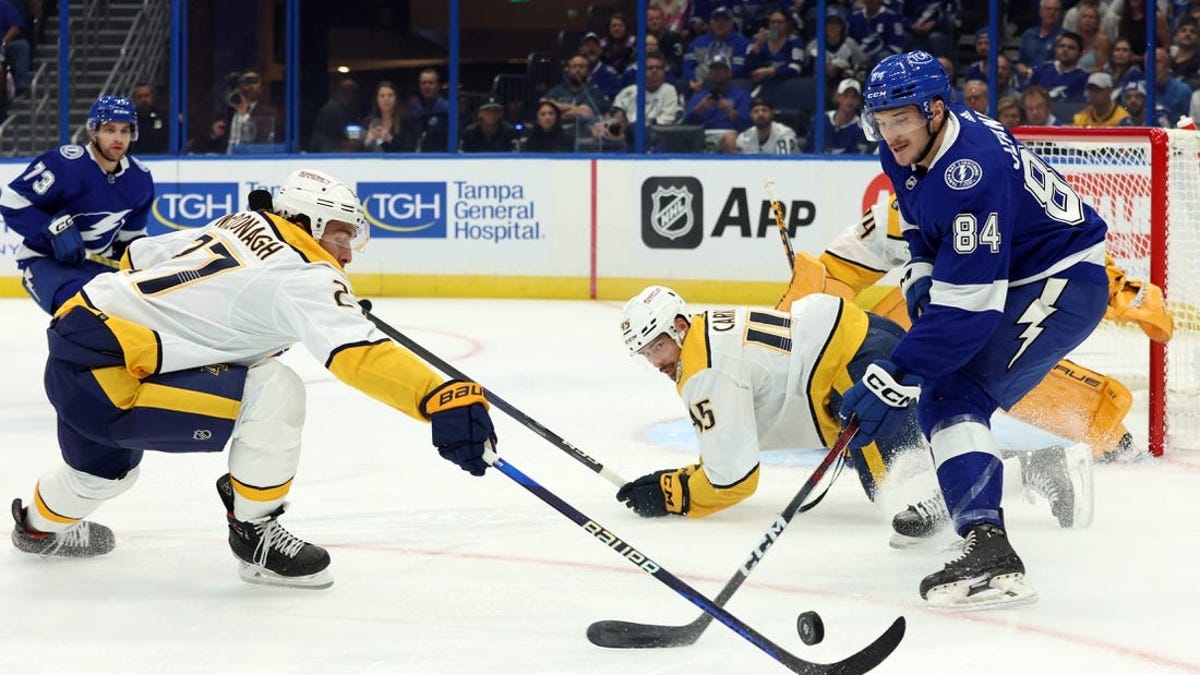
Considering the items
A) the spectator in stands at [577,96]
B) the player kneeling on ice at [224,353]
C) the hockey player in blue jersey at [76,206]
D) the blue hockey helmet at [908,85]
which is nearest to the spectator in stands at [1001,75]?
the spectator in stands at [577,96]

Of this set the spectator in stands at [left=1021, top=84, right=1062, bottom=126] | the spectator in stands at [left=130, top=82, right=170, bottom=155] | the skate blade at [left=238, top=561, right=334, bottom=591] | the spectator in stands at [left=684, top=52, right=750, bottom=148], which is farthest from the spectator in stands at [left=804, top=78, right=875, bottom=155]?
the skate blade at [left=238, top=561, right=334, bottom=591]

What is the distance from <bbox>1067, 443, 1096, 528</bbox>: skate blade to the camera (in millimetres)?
3441

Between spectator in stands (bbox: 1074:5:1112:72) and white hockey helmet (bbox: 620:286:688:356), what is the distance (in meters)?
5.64

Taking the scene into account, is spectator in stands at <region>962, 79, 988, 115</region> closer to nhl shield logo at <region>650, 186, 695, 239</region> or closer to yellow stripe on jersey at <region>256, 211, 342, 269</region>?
nhl shield logo at <region>650, 186, 695, 239</region>

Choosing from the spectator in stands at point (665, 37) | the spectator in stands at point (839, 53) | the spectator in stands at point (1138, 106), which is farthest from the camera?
the spectator in stands at point (665, 37)

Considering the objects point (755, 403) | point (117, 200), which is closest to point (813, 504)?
point (755, 403)

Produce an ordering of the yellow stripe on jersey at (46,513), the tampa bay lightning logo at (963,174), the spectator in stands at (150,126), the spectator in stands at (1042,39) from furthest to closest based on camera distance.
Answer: the spectator in stands at (150,126) < the spectator in stands at (1042,39) < the yellow stripe on jersey at (46,513) < the tampa bay lightning logo at (963,174)

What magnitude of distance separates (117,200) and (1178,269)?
3384 mm

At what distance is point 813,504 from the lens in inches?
146

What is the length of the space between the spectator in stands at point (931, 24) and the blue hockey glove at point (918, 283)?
5.77 metres

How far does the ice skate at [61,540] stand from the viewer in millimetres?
3260

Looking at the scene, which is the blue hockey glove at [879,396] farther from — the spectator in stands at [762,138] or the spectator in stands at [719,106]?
the spectator in stands at [719,106]

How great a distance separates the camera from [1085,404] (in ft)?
14.2

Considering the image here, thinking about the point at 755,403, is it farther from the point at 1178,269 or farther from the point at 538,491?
the point at 1178,269
